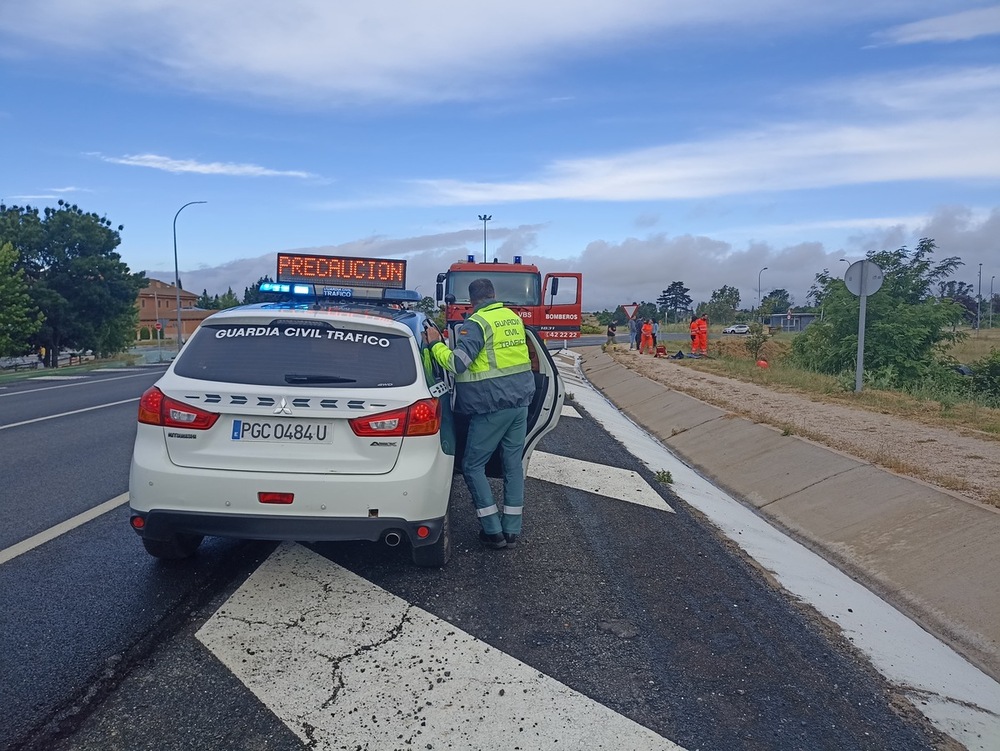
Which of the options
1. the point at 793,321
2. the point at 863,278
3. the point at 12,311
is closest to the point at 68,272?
the point at 12,311

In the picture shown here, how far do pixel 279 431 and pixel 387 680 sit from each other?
152 cm

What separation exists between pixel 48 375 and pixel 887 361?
2446cm

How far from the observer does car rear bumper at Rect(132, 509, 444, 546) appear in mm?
4469

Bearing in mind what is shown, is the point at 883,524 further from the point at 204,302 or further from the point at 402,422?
the point at 204,302

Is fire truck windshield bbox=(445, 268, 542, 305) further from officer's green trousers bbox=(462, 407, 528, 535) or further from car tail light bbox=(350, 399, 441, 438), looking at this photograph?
car tail light bbox=(350, 399, 441, 438)

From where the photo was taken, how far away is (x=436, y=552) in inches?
200

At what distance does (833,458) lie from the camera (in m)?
7.99

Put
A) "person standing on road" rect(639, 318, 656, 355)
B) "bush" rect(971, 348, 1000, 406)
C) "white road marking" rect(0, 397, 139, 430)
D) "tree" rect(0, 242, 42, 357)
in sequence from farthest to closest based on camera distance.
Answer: "tree" rect(0, 242, 42, 357) < "person standing on road" rect(639, 318, 656, 355) < "bush" rect(971, 348, 1000, 406) < "white road marking" rect(0, 397, 139, 430)

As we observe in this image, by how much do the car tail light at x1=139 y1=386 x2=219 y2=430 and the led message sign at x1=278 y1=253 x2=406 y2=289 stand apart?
555cm

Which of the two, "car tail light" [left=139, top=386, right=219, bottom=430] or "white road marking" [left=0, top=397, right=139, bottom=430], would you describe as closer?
"car tail light" [left=139, top=386, right=219, bottom=430]

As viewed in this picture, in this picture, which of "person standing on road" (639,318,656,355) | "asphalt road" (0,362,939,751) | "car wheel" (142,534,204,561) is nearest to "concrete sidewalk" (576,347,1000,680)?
"asphalt road" (0,362,939,751)

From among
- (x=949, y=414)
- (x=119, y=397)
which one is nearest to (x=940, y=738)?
(x=949, y=414)

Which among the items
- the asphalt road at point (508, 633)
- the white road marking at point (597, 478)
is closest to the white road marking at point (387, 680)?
the asphalt road at point (508, 633)

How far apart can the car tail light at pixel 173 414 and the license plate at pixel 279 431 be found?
0.16 meters
